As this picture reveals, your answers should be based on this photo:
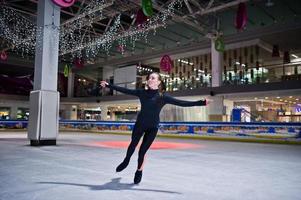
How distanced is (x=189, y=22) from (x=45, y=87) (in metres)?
10.2

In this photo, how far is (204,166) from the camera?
5016mm

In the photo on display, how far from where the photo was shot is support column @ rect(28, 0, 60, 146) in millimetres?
8654

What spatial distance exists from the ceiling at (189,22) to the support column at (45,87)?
450cm

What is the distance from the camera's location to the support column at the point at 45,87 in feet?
28.4

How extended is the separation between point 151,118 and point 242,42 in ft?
54.4

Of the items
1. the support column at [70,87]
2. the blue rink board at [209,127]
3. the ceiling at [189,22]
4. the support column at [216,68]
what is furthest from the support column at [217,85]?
the support column at [70,87]

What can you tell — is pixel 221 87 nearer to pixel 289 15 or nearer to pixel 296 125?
pixel 289 15

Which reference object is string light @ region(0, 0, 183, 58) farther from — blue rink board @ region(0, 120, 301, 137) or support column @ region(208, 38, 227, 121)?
blue rink board @ region(0, 120, 301, 137)

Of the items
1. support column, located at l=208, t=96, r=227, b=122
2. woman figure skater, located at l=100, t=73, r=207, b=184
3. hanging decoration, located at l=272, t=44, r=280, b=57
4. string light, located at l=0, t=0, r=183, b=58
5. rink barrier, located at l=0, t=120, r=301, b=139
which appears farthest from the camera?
support column, located at l=208, t=96, r=227, b=122

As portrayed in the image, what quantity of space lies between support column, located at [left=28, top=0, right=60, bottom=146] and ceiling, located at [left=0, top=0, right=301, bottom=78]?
450cm

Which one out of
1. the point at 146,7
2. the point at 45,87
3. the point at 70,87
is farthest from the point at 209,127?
the point at 70,87

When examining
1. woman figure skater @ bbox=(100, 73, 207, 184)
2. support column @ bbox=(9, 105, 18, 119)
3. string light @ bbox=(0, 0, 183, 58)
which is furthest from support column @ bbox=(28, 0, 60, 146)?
support column @ bbox=(9, 105, 18, 119)

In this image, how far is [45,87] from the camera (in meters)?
8.80

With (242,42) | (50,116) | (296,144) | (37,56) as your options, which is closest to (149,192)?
(50,116)
